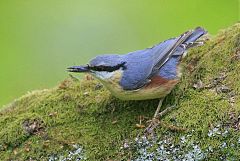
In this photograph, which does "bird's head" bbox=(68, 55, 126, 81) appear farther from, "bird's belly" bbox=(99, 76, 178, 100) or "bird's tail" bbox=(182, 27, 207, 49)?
"bird's tail" bbox=(182, 27, 207, 49)

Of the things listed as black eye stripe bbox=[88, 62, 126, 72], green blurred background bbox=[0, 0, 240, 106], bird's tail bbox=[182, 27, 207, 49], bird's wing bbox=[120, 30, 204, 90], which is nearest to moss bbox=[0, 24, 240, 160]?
bird's tail bbox=[182, 27, 207, 49]

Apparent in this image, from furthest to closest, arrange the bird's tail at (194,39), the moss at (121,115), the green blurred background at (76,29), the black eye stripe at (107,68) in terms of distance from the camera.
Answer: the green blurred background at (76,29), the bird's tail at (194,39), the black eye stripe at (107,68), the moss at (121,115)

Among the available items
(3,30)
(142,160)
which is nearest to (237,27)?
(142,160)

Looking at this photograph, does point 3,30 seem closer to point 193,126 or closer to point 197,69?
point 197,69

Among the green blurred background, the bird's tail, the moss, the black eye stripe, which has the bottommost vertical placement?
the moss

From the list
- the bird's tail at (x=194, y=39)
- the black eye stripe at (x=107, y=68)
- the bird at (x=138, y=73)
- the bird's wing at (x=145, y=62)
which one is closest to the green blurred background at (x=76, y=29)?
the bird's tail at (x=194, y=39)

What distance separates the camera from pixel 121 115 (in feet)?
12.3

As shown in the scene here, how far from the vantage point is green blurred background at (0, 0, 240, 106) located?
18.0ft

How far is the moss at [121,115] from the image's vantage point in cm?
330

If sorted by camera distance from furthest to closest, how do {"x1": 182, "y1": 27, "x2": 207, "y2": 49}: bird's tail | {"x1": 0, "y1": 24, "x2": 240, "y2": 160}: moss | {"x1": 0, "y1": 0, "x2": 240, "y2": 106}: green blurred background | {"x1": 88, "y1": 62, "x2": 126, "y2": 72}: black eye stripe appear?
{"x1": 0, "y1": 0, "x2": 240, "y2": 106}: green blurred background < {"x1": 182, "y1": 27, "x2": 207, "y2": 49}: bird's tail < {"x1": 88, "y1": 62, "x2": 126, "y2": 72}: black eye stripe < {"x1": 0, "y1": 24, "x2": 240, "y2": 160}: moss

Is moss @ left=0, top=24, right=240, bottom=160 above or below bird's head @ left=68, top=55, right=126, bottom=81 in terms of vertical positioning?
below

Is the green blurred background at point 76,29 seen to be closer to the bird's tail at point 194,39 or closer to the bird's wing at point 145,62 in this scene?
the bird's tail at point 194,39

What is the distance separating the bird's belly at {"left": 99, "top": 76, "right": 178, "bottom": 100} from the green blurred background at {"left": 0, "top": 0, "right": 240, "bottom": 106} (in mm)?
1829

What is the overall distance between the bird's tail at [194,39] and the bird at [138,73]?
0.61 ft
